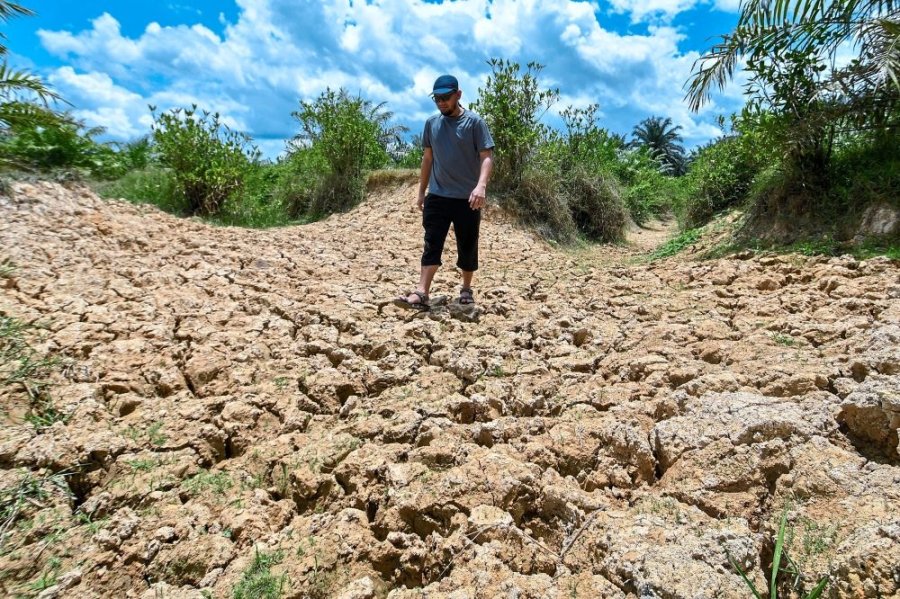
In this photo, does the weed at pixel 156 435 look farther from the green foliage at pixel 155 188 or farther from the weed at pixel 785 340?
the green foliage at pixel 155 188

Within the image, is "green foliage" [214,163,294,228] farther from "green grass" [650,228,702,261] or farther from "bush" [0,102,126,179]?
"green grass" [650,228,702,261]

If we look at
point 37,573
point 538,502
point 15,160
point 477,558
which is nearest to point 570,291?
point 538,502

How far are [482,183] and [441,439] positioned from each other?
176 cm

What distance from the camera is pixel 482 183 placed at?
322cm

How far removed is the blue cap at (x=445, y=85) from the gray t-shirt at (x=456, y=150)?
20cm

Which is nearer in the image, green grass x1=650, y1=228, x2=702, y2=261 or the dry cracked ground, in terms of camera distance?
the dry cracked ground

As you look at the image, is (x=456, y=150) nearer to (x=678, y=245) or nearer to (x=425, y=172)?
(x=425, y=172)

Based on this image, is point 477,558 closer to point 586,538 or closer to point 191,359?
point 586,538

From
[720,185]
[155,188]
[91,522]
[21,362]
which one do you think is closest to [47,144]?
[155,188]

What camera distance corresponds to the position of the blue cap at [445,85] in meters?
3.22

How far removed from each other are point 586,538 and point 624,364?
1186 mm

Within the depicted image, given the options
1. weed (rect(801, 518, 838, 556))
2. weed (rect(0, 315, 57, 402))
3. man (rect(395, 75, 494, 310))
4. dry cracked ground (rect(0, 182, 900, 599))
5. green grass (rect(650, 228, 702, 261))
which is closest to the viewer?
weed (rect(801, 518, 838, 556))

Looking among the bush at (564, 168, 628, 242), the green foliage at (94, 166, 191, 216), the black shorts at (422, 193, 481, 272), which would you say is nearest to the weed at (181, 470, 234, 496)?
the black shorts at (422, 193, 481, 272)

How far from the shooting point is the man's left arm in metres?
3.17
